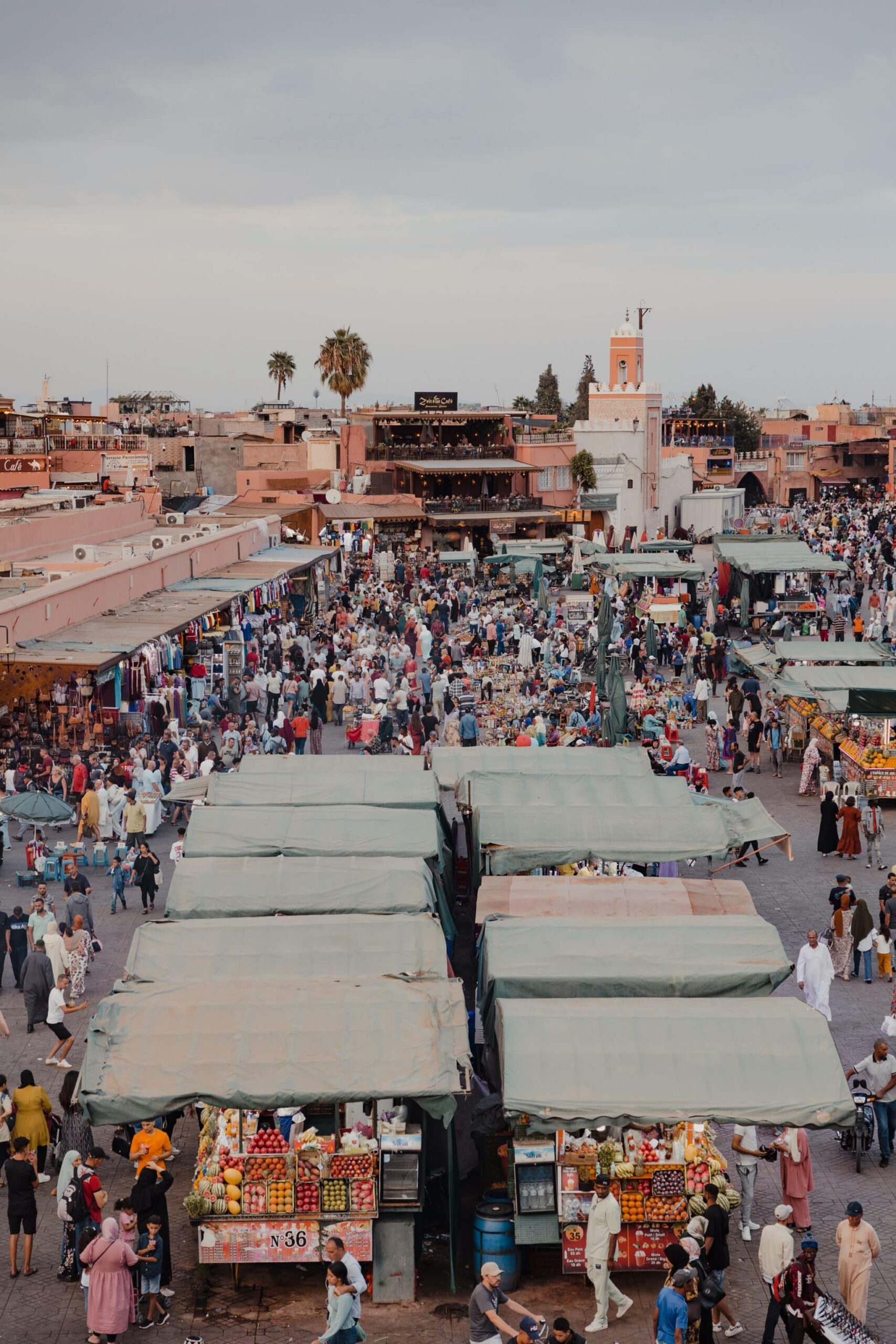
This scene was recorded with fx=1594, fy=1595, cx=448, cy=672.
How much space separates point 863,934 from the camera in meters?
15.6

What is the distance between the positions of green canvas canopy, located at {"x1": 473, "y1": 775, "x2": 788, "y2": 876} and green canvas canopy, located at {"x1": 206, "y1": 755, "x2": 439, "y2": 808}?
3.05 feet

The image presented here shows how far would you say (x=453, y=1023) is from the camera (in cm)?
1057

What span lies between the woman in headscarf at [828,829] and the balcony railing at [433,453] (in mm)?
45823

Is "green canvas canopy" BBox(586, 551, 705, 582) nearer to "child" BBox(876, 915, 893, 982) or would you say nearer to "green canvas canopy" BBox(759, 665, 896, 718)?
"green canvas canopy" BBox(759, 665, 896, 718)

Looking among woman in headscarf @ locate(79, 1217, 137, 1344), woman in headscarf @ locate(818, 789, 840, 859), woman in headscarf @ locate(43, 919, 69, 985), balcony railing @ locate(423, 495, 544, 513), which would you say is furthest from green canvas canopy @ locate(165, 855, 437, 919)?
balcony railing @ locate(423, 495, 544, 513)

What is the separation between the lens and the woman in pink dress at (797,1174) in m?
10.4

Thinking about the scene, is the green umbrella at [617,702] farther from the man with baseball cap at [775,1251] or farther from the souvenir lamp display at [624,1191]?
the man with baseball cap at [775,1251]

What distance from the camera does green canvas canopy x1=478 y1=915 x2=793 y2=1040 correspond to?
11367 mm

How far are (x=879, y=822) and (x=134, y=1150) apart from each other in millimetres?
12562

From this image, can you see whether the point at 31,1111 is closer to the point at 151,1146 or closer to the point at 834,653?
the point at 151,1146

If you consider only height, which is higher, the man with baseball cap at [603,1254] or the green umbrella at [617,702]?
the green umbrella at [617,702]

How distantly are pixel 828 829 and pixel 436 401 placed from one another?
5096 centimetres

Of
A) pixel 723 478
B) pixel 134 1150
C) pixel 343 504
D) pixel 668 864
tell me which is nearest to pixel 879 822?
pixel 668 864

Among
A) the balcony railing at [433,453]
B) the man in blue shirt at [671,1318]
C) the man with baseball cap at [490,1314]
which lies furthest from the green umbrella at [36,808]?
the balcony railing at [433,453]
